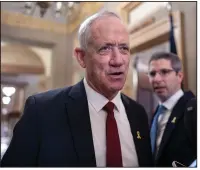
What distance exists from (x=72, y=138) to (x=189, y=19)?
829mm

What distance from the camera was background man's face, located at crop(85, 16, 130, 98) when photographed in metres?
0.64

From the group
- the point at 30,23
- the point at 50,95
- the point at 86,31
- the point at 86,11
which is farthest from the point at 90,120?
the point at 30,23

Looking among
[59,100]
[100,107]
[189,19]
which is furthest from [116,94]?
[189,19]

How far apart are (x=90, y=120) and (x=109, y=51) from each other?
0.68 feet

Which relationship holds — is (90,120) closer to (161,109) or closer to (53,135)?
(53,135)

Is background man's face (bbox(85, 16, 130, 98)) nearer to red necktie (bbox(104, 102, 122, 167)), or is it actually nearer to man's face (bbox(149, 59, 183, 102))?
red necktie (bbox(104, 102, 122, 167))

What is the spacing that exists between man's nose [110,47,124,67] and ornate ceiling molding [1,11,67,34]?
1.90 ft

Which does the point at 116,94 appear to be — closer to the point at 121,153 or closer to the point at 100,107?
the point at 100,107

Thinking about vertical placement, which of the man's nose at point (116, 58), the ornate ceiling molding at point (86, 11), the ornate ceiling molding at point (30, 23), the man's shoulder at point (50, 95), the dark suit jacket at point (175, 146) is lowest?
the dark suit jacket at point (175, 146)

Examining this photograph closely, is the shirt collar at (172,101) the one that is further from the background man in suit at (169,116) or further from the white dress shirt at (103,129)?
the white dress shirt at (103,129)

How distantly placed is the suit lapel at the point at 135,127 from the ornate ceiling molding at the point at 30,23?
592 mm

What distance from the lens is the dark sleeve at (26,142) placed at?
0.61 metres

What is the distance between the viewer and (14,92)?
85 centimetres

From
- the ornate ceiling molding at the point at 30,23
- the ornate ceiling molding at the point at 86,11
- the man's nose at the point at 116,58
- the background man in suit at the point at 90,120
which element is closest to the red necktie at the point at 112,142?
the background man in suit at the point at 90,120
